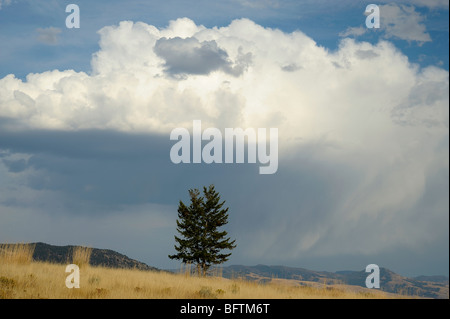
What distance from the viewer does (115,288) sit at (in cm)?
2225

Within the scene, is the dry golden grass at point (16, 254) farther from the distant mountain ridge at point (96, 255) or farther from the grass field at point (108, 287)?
the distant mountain ridge at point (96, 255)

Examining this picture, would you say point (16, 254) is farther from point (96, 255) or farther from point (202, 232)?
point (96, 255)

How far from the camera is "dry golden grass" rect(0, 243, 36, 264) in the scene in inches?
1051

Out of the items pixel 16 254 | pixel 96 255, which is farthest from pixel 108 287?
pixel 96 255

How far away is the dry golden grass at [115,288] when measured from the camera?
20484mm

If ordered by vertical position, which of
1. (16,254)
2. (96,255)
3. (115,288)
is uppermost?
(96,255)

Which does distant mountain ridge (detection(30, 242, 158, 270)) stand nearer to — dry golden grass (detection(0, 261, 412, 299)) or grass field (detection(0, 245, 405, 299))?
grass field (detection(0, 245, 405, 299))

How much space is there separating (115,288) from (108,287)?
34cm

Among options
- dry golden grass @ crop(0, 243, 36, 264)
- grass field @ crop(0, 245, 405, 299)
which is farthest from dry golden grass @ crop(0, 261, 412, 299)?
dry golden grass @ crop(0, 243, 36, 264)

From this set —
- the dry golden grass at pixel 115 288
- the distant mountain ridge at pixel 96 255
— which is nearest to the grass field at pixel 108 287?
the dry golden grass at pixel 115 288
